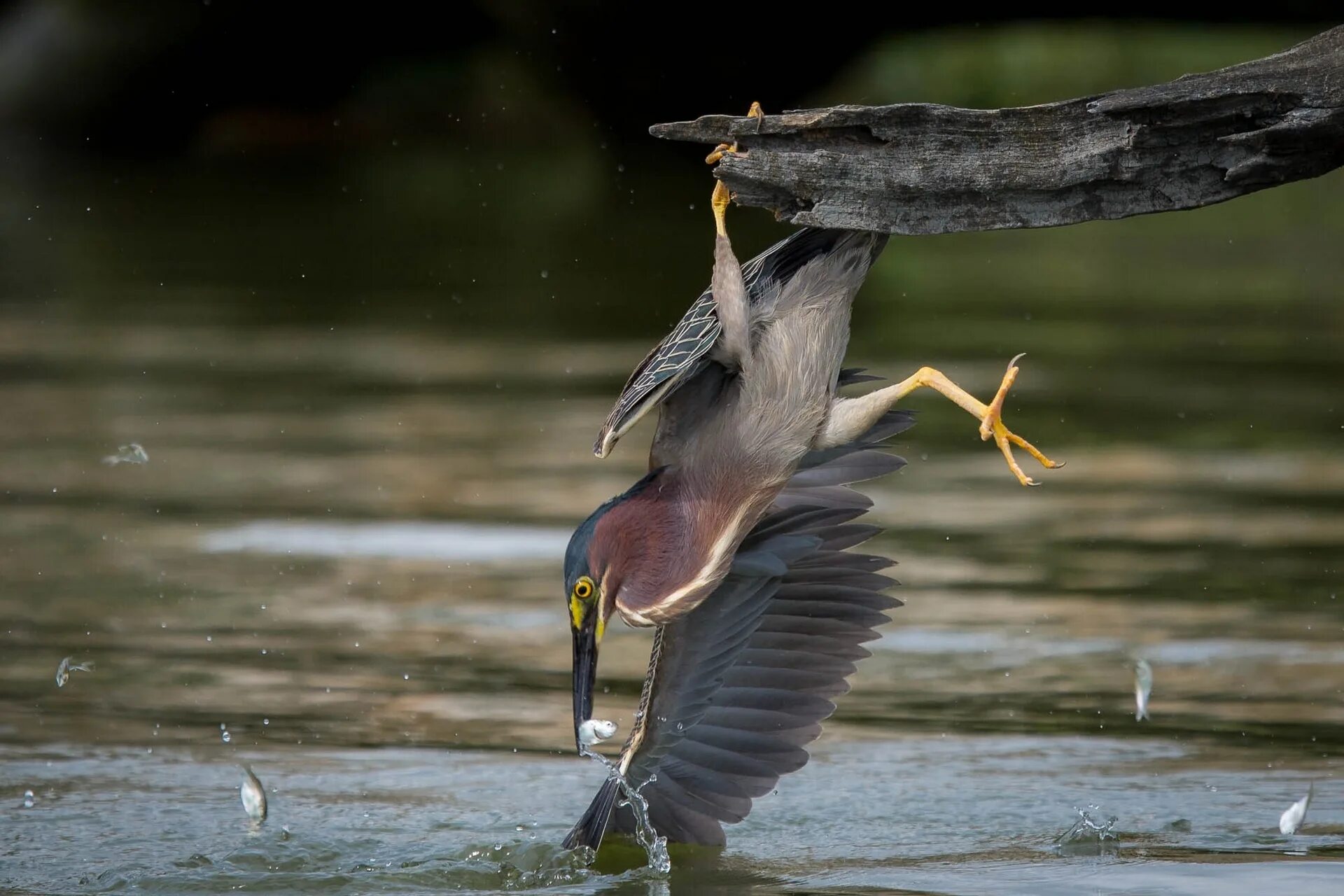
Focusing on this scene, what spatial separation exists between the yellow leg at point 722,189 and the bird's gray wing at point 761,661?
79 centimetres

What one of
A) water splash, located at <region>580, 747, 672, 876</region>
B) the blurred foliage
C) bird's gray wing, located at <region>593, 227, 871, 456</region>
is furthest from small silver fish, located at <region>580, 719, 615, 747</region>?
the blurred foliage

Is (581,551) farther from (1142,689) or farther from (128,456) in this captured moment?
(128,456)

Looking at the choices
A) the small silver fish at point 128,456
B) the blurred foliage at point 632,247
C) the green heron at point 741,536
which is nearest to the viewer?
the green heron at point 741,536

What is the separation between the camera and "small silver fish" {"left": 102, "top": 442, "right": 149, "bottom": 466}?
9.07m

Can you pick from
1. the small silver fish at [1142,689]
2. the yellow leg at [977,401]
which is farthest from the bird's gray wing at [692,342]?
the small silver fish at [1142,689]

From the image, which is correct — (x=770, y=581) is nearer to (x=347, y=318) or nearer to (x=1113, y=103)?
(x=1113, y=103)

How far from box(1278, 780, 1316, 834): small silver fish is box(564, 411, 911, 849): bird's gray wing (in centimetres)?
112

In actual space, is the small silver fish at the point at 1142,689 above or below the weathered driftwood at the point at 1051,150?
below

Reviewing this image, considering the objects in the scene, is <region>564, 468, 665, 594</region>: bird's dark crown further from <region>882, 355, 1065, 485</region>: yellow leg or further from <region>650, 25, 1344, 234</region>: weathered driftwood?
<region>650, 25, 1344, 234</region>: weathered driftwood

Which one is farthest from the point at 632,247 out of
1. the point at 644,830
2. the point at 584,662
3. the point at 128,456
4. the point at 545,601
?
the point at 584,662

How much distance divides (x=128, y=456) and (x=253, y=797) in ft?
14.0

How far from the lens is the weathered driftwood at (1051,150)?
173 inches

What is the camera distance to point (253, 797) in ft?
17.3

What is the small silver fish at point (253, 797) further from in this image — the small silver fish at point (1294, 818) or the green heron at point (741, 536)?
the small silver fish at point (1294, 818)
